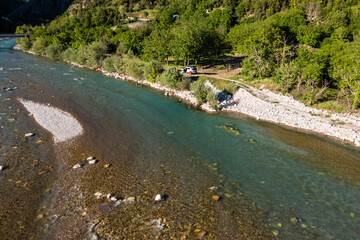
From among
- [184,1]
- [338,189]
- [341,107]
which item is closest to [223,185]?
[338,189]

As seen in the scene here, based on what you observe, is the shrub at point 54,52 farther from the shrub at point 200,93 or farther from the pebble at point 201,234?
the pebble at point 201,234

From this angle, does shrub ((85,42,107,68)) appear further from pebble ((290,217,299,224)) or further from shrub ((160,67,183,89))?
pebble ((290,217,299,224))

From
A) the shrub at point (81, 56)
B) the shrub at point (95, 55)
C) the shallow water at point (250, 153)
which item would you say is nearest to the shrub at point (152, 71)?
the shallow water at point (250, 153)

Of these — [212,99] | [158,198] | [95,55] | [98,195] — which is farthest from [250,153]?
[95,55]

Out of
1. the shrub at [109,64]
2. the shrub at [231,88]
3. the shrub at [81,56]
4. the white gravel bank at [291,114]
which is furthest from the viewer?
the shrub at [81,56]

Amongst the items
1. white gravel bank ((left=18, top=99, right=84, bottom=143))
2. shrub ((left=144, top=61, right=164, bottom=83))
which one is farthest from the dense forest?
white gravel bank ((left=18, top=99, right=84, bottom=143))

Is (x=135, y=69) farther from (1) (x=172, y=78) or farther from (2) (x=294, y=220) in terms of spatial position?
(2) (x=294, y=220)
